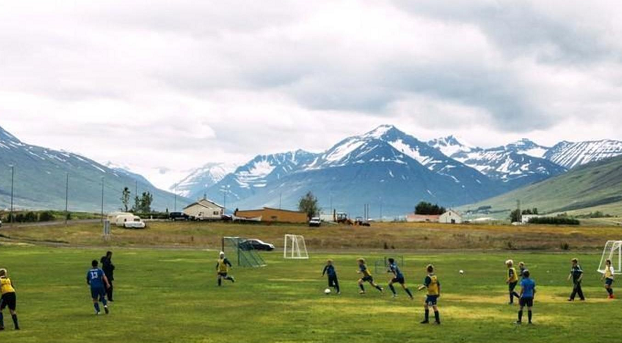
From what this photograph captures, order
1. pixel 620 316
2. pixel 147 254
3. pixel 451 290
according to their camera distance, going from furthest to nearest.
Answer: pixel 147 254 < pixel 451 290 < pixel 620 316

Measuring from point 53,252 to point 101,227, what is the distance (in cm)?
5177

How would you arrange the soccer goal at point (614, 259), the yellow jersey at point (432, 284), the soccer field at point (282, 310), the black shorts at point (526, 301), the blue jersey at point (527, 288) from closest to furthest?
the soccer field at point (282, 310)
the blue jersey at point (527, 288)
the black shorts at point (526, 301)
the yellow jersey at point (432, 284)
the soccer goal at point (614, 259)

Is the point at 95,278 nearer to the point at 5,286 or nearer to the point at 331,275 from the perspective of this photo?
the point at 5,286

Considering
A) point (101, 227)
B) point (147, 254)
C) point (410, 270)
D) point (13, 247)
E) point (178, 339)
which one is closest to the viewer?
point (178, 339)

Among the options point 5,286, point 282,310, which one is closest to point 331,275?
point 282,310

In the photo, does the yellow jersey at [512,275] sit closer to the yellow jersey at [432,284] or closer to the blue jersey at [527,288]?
the blue jersey at [527,288]

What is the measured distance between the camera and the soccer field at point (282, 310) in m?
31.5

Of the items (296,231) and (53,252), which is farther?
(296,231)

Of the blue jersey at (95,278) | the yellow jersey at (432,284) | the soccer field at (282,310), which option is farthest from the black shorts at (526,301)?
the blue jersey at (95,278)

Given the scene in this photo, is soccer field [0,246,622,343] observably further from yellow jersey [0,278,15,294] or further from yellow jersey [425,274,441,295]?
yellow jersey [0,278,15,294]

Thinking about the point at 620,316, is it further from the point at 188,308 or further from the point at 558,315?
the point at 188,308

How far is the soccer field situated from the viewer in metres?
31.5

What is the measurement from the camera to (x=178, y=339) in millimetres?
30281

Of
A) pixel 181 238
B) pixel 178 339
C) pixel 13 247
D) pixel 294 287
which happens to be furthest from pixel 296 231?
pixel 178 339
